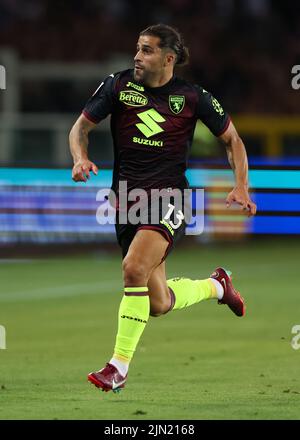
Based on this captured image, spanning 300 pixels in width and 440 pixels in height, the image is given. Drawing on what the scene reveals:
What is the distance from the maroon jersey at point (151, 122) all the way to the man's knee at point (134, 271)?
0.55 meters

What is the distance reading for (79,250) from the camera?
63.8 feet

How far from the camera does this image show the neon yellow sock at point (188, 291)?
8.84 m

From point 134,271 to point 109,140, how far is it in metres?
15.1

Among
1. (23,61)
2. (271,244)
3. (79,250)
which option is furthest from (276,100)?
(79,250)

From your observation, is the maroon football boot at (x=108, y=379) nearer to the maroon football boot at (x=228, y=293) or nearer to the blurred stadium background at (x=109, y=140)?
the blurred stadium background at (x=109, y=140)

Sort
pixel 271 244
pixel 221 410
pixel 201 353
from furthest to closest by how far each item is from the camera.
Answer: pixel 271 244
pixel 201 353
pixel 221 410

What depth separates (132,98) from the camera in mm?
8195

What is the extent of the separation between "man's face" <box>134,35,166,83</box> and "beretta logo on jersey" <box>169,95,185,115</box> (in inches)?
8.4

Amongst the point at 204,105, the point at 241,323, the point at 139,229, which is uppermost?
the point at 204,105

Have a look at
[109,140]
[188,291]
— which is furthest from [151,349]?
[109,140]
